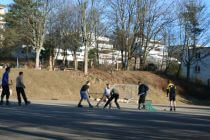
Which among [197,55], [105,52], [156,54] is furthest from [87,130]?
[105,52]

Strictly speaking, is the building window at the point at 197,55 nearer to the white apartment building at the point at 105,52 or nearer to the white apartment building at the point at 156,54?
the white apartment building at the point at 156,54

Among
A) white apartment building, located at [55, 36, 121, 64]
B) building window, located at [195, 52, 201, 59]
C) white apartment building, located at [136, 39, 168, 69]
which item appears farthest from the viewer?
white apartment building, located at [55, 36, 121, 64]

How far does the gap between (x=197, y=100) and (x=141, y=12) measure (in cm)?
1313

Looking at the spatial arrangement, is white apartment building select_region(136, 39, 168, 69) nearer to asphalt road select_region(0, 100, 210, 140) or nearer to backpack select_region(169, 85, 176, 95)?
backpack select_region(169, 85, 176, 95)

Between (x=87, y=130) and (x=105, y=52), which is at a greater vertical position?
(x=105, y=52)

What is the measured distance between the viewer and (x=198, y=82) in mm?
71375

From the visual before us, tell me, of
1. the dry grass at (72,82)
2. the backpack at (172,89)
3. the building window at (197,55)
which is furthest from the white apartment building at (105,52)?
the backpack at (172,89)

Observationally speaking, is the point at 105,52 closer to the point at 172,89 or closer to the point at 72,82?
the point at 72,82

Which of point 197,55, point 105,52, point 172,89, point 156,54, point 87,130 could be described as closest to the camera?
point 87,130

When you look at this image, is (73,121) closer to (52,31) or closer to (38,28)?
(38,28)

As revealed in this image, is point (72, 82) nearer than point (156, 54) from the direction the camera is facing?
Yes

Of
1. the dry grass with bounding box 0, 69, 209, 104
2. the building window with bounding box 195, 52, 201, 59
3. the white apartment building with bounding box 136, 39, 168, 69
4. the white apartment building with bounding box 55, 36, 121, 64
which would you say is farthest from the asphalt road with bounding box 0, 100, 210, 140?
the white apartment building with bounding box 55, 36, 121, 64

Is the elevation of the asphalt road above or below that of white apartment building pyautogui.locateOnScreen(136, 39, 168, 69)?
below

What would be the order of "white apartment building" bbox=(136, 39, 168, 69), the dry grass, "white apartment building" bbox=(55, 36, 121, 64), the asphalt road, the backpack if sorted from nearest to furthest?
the asphalt road → the backpack → the dry grass → "white apartment building" bbox=(136, 39, 168, 69) → "white apartment building" bbox=(55, 36, 121, 64)
